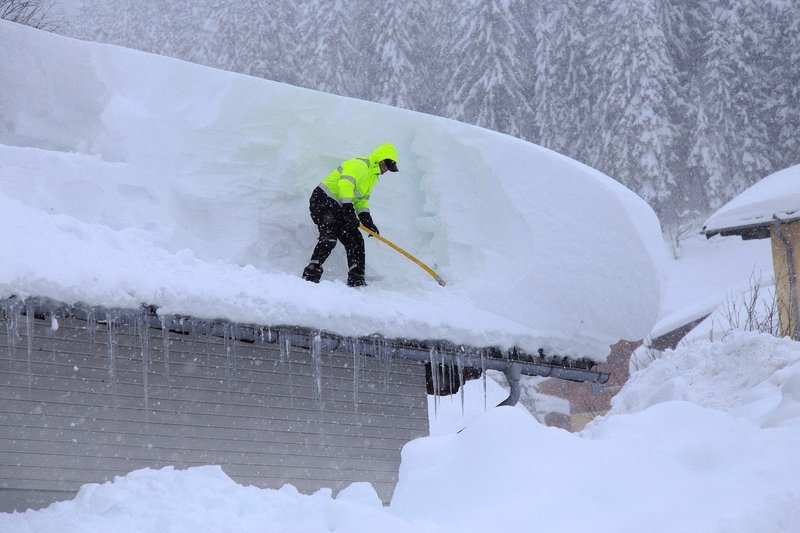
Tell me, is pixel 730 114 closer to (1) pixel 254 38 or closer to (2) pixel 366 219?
(1) pixel 254 38

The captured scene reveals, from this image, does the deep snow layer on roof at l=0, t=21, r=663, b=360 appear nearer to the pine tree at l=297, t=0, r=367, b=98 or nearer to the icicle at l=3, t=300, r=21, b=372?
the icicle at l=3, t=300, r=21, b=372

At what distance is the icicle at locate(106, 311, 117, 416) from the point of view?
6367 millimetres

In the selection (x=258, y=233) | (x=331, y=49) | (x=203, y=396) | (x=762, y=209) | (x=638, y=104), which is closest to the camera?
(x=203, y=396)

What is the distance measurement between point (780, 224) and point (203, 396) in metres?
8.96

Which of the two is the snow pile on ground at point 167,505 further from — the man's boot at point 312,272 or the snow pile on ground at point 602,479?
the man's boot at point 312,272

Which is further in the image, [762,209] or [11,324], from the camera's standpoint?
[762,209]

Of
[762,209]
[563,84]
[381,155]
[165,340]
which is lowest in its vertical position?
[165,340]

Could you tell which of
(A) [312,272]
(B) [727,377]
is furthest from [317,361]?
(B) [727,377]

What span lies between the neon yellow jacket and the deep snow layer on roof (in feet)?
2.28

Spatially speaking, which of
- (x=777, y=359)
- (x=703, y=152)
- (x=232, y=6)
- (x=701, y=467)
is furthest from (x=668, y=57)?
(x=701, y=467)

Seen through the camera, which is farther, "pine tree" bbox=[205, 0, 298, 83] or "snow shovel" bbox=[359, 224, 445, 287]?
"pine tree" bbox=[205, 0, 298, 83]

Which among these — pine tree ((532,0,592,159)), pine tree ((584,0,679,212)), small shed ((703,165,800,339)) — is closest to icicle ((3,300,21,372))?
small shed ((703,165,800,339))

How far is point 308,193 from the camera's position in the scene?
8594 mm

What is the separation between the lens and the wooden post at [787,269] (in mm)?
12906
